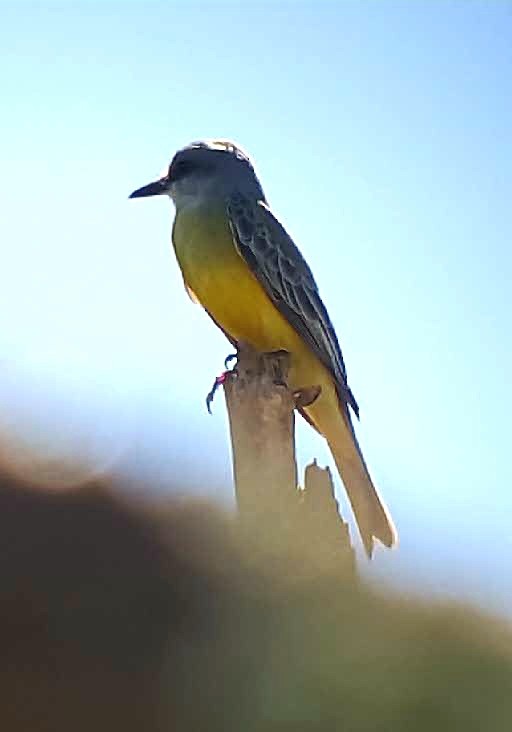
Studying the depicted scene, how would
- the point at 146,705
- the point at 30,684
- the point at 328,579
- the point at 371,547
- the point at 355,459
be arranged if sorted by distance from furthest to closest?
the point at 355,459
the point at 371,547
the point at 328,579
the point at 146,705
the point at 30,684

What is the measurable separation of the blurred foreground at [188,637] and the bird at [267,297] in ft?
3.91

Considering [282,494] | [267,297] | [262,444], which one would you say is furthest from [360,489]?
[282,494]

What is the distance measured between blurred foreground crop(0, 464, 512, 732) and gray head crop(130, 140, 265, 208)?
7.03 ft

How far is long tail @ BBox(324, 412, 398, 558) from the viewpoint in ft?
16.2

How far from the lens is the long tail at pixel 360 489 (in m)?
4.93

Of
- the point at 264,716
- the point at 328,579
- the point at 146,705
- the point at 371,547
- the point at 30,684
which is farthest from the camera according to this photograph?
the point at 371,547

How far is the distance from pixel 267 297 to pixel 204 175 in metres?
0.85

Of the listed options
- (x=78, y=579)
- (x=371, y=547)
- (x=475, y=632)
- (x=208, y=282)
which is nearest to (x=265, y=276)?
(x=208, y=282)

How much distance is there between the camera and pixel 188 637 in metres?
3.50

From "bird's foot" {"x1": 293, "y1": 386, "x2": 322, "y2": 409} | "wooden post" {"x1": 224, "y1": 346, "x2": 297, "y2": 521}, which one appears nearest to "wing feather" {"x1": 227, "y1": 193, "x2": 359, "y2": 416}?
"bird's foot" {"x1": 293, "y1": 386, "x2": 322, "y2": 409}

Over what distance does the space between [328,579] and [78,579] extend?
816 mm

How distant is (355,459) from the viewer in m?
5.40

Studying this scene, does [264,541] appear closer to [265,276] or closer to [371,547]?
[371,547]

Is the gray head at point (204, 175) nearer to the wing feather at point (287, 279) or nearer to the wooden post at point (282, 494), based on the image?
the wing feather at point (287, 279)
